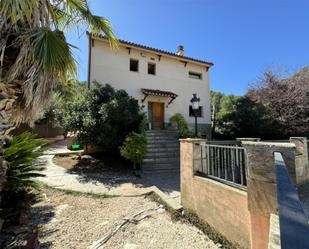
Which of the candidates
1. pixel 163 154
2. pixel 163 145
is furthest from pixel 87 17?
pixel 163 145

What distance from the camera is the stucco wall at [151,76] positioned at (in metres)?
12.4

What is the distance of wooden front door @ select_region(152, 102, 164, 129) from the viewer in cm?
1426

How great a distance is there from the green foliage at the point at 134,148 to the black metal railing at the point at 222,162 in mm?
4089

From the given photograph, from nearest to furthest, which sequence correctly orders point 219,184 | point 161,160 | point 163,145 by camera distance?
point 219,184
point 161,160
point 163,145

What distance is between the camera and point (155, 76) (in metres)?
14.3

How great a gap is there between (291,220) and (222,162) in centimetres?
→ 361

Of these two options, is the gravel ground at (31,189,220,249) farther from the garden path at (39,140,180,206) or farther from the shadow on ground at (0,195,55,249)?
the garden path at (39,140,180,206)

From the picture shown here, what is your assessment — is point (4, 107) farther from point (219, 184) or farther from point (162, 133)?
point (162, 133)

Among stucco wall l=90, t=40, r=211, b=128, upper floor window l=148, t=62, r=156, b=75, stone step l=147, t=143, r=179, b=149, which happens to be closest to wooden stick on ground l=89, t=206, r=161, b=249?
stone step l=147, t=143, r=179, b=149

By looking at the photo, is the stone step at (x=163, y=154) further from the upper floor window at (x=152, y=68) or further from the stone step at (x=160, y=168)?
the upper floor window at (x=152, y=68)

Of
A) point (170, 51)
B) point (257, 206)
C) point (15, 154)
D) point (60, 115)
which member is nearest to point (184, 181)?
point (257, 206)

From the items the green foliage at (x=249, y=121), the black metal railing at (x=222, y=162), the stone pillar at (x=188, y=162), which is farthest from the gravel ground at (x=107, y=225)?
the green foliage at (x=249, y=121)

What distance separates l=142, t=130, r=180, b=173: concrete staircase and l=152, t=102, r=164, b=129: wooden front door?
2.33 m

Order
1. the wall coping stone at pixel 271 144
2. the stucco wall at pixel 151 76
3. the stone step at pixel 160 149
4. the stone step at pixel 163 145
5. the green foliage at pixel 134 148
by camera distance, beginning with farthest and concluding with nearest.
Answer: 1. the stucco wall at pixel 151 76
2. the stone step at pixel 163 145
3. the stone step at pixel 160 149
4. the green foliage at pixel 134 148
5. the wall coping stone at pixel 271 144
